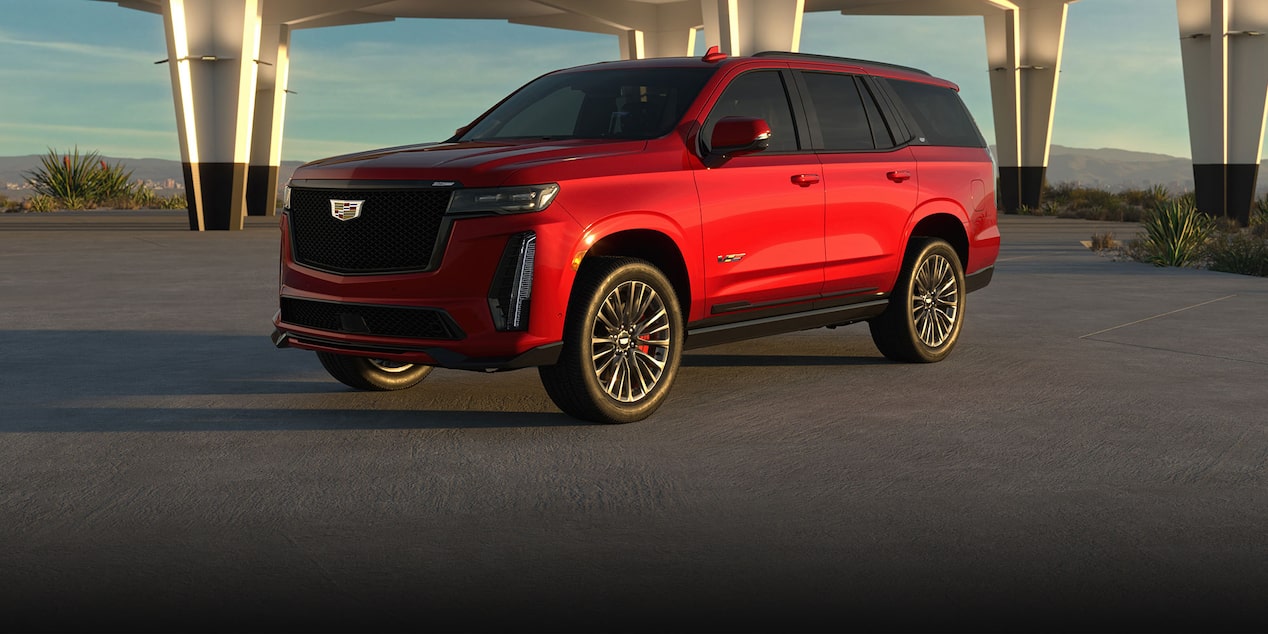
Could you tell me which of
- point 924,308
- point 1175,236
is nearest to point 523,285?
point 924,308

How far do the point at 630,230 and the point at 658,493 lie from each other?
213 centimetres

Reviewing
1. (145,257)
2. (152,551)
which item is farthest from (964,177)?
(145,257)

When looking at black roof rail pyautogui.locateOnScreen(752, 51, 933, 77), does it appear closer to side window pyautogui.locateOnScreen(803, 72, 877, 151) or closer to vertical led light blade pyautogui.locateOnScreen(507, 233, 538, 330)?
side window pyautogui.locateOnScreen(803, 72, 877, 151)

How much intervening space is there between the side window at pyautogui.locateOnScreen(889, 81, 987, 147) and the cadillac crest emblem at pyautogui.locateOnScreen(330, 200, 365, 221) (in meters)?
4.36

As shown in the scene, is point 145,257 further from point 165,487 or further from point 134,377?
point 165,487

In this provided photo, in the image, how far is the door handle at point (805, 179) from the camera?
8.77 metres

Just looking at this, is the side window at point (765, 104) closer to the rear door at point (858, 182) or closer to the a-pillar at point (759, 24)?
the rear door at point (858, 182)

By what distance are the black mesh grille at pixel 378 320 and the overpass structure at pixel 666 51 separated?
77.8 feet

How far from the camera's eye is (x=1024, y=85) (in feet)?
155

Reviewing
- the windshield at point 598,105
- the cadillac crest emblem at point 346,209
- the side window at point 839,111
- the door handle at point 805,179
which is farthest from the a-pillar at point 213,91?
the cadillac crest emblem at point 346,209

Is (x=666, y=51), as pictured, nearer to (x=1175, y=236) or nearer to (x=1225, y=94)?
(x=1225, y=94)

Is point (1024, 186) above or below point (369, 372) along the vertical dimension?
above

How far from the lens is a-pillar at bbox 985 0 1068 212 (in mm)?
46156

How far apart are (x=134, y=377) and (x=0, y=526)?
3.95 metres
